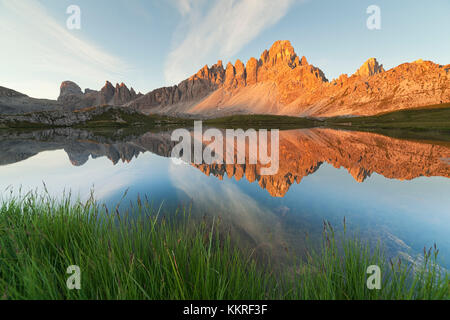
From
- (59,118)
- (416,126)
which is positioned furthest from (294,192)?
(59,118)

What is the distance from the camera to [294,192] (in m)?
12.9

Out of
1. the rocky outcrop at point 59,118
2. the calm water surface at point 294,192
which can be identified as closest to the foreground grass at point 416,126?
the calm water surface at point 294,192

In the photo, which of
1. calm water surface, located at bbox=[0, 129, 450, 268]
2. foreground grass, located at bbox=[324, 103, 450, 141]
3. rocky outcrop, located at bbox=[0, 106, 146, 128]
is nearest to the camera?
calm water surface, located at bbox=[0, 129, 450, 268]

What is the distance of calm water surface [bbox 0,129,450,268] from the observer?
802cm

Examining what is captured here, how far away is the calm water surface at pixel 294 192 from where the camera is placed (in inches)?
316

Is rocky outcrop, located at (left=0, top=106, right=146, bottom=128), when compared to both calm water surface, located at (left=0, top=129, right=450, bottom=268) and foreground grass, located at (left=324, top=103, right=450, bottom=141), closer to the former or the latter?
calm water surface, located at (left=0, top=129, right=450, bottom=268)

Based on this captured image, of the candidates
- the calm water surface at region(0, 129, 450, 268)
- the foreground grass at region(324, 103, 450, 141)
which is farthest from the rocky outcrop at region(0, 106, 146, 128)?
the foreground grass at region(324, 103, 450, 141)

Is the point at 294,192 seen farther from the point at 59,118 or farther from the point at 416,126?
the point at 59,118

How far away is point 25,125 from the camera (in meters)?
121

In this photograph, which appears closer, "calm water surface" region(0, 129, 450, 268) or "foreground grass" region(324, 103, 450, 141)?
"calm water surface" region(0, 129, 450, 268)
